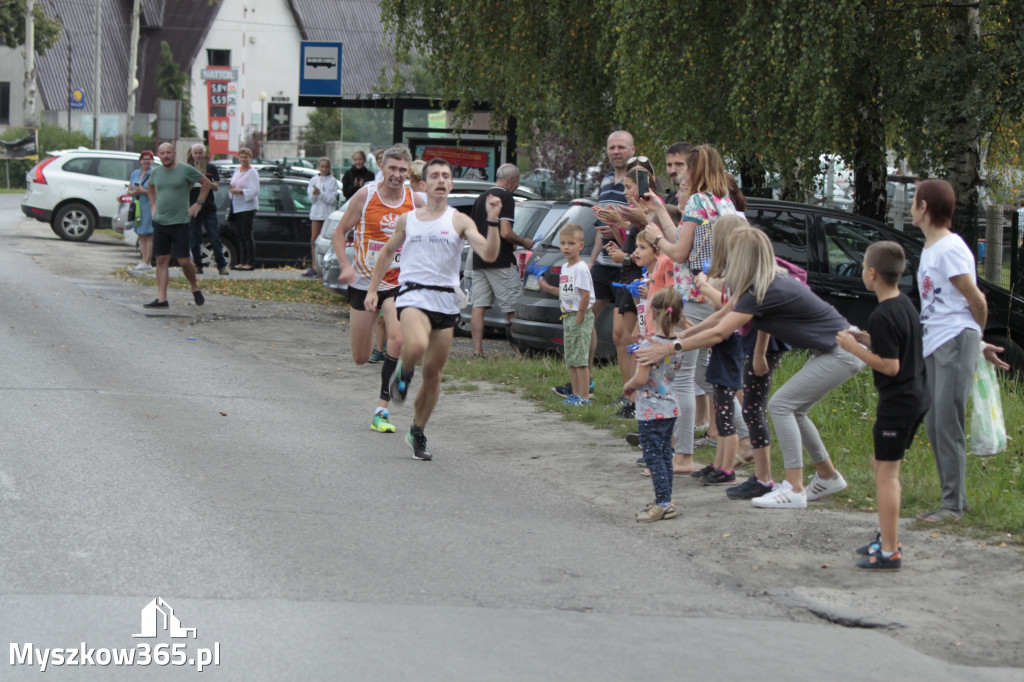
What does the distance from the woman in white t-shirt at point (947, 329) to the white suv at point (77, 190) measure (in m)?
23.1

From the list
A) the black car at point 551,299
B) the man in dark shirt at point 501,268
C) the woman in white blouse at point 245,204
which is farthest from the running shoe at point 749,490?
the woman in white blouse at point 245,204

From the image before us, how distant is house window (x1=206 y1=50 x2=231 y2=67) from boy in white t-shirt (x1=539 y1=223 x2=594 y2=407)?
227 ft

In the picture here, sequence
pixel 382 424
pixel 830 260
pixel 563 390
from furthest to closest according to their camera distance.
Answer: pixel 830 260 < pixel 563 390 < pixel 382 424

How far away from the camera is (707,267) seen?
793cm

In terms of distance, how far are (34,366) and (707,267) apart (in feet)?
21.2

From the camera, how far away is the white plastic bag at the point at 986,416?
6.47m

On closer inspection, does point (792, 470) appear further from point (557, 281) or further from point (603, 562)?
point (557, 281)

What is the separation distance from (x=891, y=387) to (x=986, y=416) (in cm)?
86

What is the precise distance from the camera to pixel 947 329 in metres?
6.67

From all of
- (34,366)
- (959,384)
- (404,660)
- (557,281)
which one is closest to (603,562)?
(404,660)

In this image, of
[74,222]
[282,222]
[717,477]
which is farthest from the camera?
[74,222]

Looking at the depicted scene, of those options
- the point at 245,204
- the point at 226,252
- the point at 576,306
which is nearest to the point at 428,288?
the point at 576,306

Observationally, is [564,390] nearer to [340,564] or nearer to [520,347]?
[520,347]

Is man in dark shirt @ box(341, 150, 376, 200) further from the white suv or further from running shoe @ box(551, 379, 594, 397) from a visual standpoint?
the white suv
